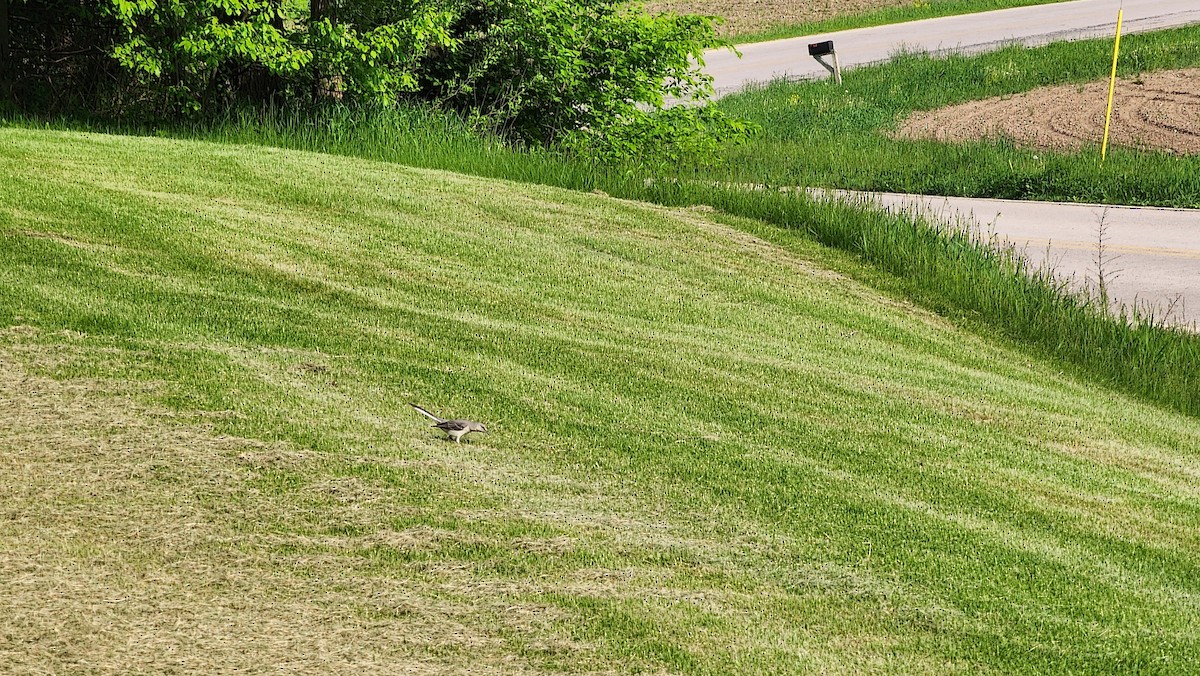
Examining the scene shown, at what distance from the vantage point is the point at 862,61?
27.4 meters

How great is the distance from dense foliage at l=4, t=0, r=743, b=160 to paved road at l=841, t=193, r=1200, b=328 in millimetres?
3150

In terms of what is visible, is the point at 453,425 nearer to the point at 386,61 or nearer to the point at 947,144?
the point at 386,61

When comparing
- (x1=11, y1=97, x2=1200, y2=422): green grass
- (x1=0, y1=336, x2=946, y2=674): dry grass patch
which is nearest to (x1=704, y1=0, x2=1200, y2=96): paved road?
(x1=11, y1=97, x2=1200, y2=422): green grass

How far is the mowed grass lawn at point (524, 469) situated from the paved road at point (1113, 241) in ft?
8.60

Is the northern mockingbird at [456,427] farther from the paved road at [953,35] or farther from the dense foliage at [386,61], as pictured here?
the paved road at [953,35]

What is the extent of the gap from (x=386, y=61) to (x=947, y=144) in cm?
802

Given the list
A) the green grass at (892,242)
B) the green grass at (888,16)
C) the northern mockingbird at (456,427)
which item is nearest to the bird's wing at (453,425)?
the northern mockingbird at (456,427)

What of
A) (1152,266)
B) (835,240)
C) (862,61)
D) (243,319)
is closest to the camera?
(243,319)

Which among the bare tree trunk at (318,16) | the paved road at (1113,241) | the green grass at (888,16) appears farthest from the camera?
the green grass at (888,16)

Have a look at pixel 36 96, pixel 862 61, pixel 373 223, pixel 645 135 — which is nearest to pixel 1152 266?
pixel 645 135

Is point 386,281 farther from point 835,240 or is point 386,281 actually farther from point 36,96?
point 36,96

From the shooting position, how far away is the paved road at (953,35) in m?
26.9

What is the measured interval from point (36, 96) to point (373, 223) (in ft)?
20.1

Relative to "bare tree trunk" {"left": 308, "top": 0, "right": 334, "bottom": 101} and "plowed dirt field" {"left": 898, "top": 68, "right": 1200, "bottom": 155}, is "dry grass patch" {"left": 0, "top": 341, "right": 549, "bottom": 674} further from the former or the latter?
"plowed dirt field" {"left": 898, "top": 68, "right": 1200, "bottom": 155}
